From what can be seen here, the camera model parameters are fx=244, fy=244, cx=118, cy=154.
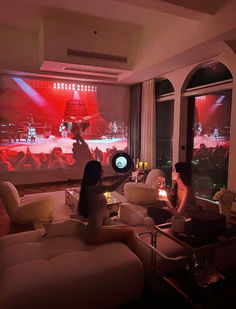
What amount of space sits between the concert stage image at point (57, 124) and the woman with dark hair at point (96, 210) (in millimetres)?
4021

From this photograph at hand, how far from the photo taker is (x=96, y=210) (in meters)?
2.37

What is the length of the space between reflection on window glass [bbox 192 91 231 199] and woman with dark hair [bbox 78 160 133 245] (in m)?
2.77

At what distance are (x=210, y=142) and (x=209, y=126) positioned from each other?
32cm

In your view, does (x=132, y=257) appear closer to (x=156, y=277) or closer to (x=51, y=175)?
(x=156, y=277)

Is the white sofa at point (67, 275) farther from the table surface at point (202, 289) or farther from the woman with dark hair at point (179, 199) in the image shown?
the woman with dark hair at point (179, 199)

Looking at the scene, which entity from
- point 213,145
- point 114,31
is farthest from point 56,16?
point 213,145

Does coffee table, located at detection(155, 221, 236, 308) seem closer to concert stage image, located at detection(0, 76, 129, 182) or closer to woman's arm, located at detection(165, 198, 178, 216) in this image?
woman's arm, located at detection(165, 198, 178, 216)

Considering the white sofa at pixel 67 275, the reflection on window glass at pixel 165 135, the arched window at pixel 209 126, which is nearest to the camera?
the white sofa at pixel 67 275

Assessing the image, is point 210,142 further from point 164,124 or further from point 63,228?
point 63,228

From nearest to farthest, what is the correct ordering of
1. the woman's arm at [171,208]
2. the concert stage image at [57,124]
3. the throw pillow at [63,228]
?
the throw pillow at [63,228] → the woman's arm at [171,208] → the concert stage image at [57,124]

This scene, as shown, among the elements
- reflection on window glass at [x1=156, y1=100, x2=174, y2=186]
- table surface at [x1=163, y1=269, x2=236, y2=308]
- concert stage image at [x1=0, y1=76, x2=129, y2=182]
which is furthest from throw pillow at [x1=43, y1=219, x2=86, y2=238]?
concert stage image at [x1=0, y1=76, x2=129, y2=182]

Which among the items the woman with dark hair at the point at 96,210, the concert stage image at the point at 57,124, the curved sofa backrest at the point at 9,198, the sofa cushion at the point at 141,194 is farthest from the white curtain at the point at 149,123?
the woman with dark hair at the point at 96,210

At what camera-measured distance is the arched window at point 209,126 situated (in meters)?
4.46

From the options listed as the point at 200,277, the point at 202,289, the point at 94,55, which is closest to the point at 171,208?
the point at 200,277
